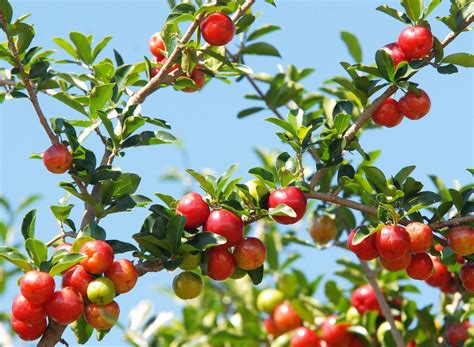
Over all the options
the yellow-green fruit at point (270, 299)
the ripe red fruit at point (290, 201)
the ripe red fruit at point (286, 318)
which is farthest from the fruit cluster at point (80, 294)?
the yellow-green fruit at point (270, 299)

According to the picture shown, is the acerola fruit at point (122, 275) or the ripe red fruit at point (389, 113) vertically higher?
the ripe red fruit at point (389, 113)

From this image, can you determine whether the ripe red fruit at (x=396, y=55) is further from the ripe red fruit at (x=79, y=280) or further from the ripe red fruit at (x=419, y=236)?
the ripe red fruit at (x=79, y=280)

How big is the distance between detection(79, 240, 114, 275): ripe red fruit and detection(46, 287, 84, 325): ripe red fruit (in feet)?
0.37

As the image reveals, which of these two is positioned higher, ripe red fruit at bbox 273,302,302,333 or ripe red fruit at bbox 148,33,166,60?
ripe red fruit at bbox 148,33,166,60

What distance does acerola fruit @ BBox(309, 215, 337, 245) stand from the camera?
461 cm

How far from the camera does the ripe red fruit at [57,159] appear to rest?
325cm

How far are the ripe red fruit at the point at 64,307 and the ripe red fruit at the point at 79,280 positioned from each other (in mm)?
66

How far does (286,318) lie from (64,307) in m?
2.56

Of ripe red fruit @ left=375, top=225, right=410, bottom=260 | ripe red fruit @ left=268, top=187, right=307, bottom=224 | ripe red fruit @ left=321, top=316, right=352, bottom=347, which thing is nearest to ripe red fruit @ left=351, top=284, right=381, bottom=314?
ripe red fruit @ left=321, top=316, right=352, bottom=347

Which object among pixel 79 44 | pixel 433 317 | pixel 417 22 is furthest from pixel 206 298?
pixel 417 22

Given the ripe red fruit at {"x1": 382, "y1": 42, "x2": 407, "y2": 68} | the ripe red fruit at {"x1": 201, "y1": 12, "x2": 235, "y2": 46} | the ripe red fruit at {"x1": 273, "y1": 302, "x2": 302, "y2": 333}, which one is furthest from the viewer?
the ripe red fruit at {"x1": 273, "y1": 302, "x2": 302, "y2": 333}

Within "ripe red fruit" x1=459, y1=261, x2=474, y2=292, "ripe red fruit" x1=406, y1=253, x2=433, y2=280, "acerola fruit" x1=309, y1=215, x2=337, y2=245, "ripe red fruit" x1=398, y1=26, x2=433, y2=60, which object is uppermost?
"ripe red fruit" x1=398, y1=26, x2=433, y2=60

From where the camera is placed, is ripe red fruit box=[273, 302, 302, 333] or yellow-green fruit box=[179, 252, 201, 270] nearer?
yellow-green fruit box=[179, 252, 201, 270]

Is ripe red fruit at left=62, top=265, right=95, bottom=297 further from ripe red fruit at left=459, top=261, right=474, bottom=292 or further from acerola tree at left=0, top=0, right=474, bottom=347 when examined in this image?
ripe red fruit at left=459, top=261, right=474, bottom=292
